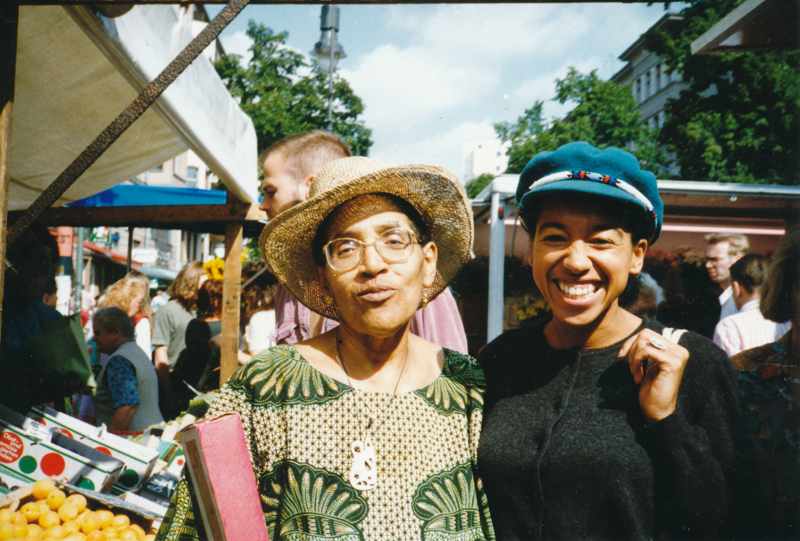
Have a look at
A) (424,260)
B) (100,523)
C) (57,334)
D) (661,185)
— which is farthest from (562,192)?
(661,185)

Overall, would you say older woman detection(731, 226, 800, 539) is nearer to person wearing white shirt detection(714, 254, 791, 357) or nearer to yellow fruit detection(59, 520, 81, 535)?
person wearing white shirt detection(714, 254, 791, 357)

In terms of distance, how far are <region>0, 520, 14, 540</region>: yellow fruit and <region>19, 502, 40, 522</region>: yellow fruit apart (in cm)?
17

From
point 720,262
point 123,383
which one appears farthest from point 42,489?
point 720,262

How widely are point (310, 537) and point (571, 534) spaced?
63 cm

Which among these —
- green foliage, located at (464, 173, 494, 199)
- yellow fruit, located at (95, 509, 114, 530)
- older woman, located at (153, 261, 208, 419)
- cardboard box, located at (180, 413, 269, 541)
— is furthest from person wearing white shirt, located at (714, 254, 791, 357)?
green foliage, located at (464, 173, 494, 199)

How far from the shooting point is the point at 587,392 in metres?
1.54

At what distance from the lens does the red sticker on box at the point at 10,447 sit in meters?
2.73

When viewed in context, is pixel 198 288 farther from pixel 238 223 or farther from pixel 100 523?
pixel 100 523

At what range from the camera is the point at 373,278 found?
157 cm

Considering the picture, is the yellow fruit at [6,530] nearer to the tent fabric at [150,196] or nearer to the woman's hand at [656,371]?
the woman's hand at [656,371]

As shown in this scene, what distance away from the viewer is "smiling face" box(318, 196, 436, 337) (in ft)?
5.18

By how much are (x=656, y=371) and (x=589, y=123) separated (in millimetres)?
18983

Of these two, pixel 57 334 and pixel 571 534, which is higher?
pixel 57 334

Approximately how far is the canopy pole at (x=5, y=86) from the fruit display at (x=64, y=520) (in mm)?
1145
